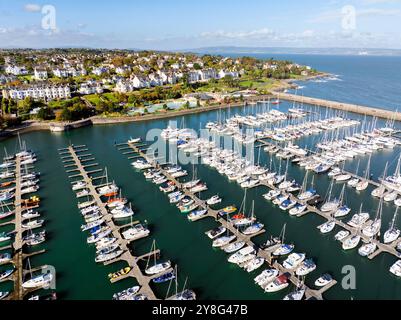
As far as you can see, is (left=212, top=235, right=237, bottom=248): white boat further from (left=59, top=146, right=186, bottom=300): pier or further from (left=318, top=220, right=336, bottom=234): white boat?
(left=318, top=220, right=336, bottom=234): white boat

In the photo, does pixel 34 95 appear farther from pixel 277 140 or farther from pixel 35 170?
pixel 277 140

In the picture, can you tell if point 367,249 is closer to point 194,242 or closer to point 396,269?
point 396,269

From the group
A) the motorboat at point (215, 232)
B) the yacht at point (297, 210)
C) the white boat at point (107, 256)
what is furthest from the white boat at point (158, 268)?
the yacht at point (297, 210)

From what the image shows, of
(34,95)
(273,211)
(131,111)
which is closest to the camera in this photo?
(273,211)

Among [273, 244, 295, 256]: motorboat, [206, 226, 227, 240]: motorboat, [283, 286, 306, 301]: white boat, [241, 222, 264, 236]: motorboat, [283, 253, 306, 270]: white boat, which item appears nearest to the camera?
[283, 286, 306, 301]: white boat

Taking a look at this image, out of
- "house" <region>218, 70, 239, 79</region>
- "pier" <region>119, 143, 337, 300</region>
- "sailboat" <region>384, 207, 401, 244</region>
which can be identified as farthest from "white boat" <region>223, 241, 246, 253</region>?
"house" <region>218, 70, 239, 79</region>

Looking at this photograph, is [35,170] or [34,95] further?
[34,95]
